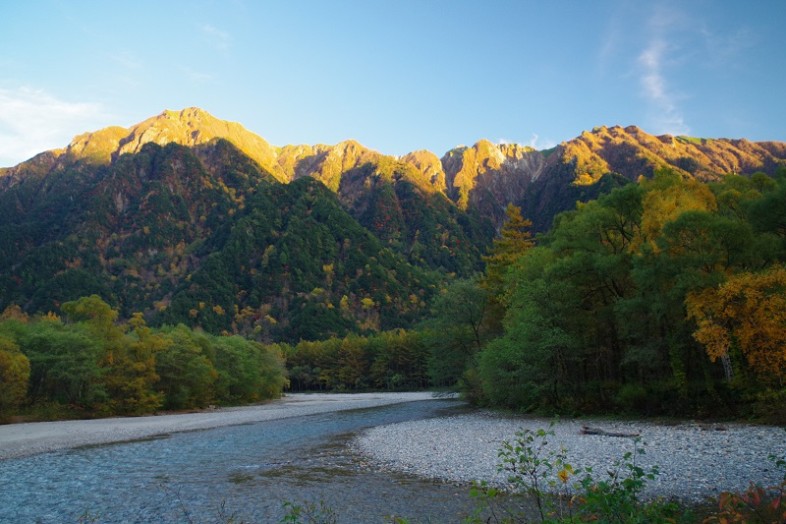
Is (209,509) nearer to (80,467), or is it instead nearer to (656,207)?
(80,467)

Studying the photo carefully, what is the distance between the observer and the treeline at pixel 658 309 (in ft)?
91.0

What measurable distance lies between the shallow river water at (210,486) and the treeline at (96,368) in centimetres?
2487

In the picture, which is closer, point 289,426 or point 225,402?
point 289,426

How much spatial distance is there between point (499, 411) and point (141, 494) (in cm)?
3392

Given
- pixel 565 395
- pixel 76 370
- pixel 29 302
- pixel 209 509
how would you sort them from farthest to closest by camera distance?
1. pixel 29 302
2. pixel 76 370
3. pixel 565 395
4. pixel 209 509

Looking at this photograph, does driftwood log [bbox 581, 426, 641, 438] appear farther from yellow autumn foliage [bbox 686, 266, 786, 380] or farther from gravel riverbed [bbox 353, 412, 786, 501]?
yellow autumn foliage [bbox 686, 266, 786, 380]

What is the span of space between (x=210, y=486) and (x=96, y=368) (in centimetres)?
4213

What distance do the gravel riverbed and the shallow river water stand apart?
Answer: 199 centimetres

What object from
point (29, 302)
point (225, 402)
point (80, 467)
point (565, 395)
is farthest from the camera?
point (29, 302)

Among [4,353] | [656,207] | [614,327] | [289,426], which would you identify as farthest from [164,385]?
[656,207]

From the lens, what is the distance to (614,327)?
40219 millimetres

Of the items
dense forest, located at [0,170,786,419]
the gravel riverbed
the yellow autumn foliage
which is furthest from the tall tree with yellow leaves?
the yellow autumn foliage

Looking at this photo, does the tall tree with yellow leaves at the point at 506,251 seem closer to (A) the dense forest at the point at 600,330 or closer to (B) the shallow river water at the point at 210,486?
(A) the dense forest at the point at 600,330

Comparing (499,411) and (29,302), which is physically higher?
(29,302)
